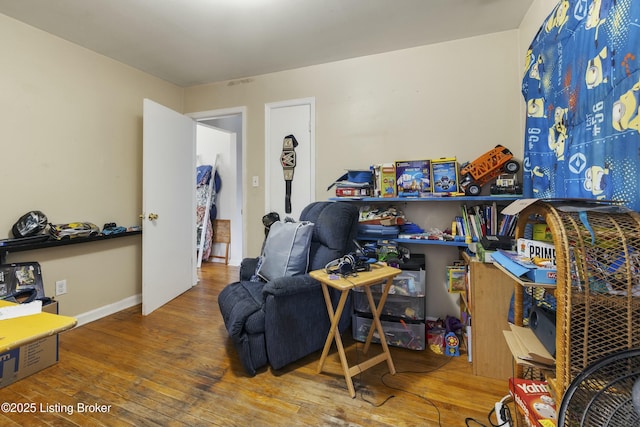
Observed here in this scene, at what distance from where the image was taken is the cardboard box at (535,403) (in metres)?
0.97

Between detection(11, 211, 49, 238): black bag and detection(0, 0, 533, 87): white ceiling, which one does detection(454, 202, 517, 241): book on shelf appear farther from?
detection(11, 211, 49, 238): black bag

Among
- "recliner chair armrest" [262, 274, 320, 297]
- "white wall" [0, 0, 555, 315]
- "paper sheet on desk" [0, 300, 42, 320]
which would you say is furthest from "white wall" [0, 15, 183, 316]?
"recliner chair armrest" [262, 274, 320, 297]

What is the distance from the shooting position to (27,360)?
1.74 meters

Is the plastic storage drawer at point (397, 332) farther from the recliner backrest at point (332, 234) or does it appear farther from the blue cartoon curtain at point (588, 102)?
the blue cartoon curtain at point (588, 102)

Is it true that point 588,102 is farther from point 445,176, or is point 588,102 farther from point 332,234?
point 332,234

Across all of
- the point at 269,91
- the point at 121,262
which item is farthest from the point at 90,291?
the point at 269,91

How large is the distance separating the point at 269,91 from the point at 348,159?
1157mm

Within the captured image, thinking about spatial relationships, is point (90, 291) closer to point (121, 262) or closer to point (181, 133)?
point (121, 262)

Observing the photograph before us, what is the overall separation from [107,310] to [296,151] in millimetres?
2355

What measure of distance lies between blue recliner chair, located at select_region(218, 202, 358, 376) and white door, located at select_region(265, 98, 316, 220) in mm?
873

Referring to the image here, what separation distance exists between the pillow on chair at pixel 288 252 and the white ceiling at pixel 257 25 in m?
1.50

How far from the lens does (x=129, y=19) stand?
81.9 inches

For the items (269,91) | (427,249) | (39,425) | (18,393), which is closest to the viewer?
(39,425)

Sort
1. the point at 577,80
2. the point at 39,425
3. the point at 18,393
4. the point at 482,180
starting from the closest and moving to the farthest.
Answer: the point at 577,80, the point at 39,425, the point at 18,393, the point at 482,180
